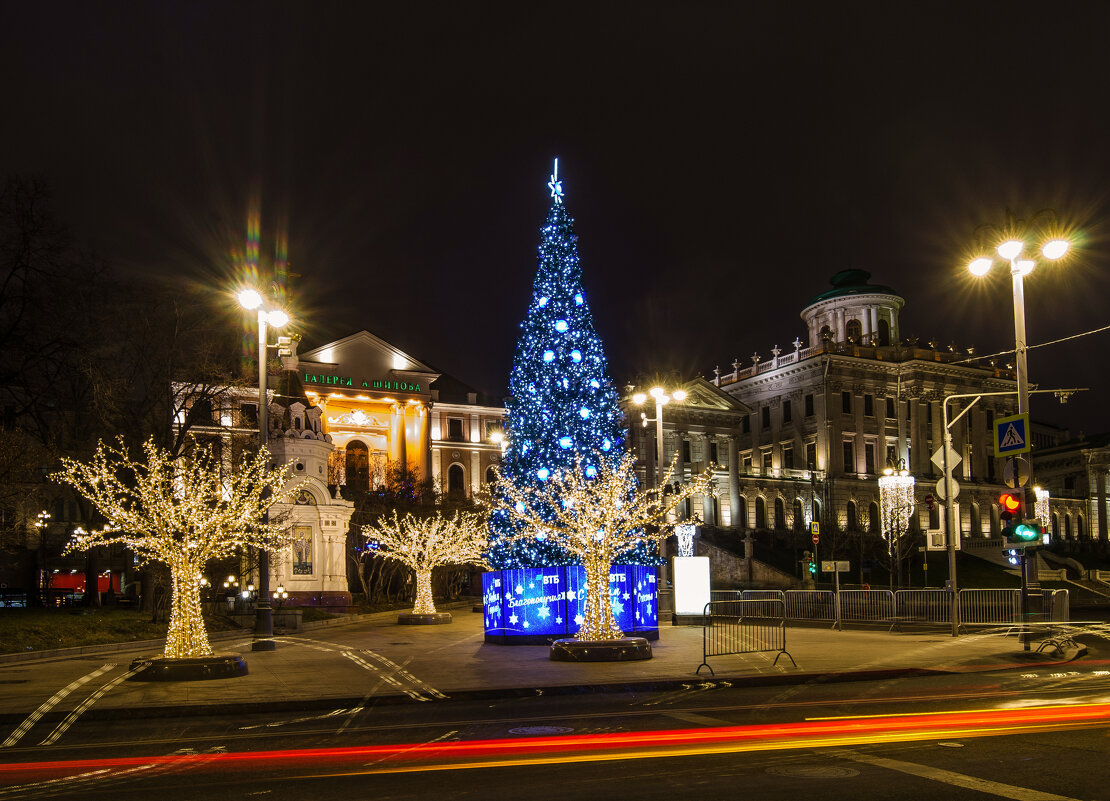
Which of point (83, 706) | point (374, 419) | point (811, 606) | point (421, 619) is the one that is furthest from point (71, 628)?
point (374, 419)

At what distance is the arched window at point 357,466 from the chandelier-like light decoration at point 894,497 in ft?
115

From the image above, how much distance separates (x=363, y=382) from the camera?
248 feet

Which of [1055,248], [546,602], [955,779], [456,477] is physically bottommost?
[546,602]

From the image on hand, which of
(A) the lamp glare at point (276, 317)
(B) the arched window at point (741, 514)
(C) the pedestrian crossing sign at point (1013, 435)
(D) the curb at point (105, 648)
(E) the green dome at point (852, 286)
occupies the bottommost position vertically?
(D) the curb at point (105, 648)

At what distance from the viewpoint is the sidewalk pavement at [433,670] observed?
1520 centimetres

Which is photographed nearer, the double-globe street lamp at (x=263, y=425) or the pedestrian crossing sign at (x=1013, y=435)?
the pedestrian crossing sign at (x=1013, y=435)

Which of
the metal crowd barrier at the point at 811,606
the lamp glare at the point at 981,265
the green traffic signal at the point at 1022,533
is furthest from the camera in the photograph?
the metal crowd barrier at the point at 811,606

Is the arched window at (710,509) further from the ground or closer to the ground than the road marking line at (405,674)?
further from the ground

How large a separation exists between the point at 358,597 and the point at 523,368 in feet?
88.9

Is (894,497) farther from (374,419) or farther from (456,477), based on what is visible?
(374,419)

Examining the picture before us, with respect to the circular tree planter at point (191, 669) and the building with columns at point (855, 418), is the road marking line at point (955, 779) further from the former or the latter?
the building with columns at point (855, 418)

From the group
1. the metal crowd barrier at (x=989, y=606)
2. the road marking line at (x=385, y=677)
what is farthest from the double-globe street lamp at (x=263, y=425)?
the metal crowd barrier at (x=989, y=606)

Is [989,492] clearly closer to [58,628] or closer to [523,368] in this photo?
[523,368]

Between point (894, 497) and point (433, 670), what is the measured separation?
6053 cm
